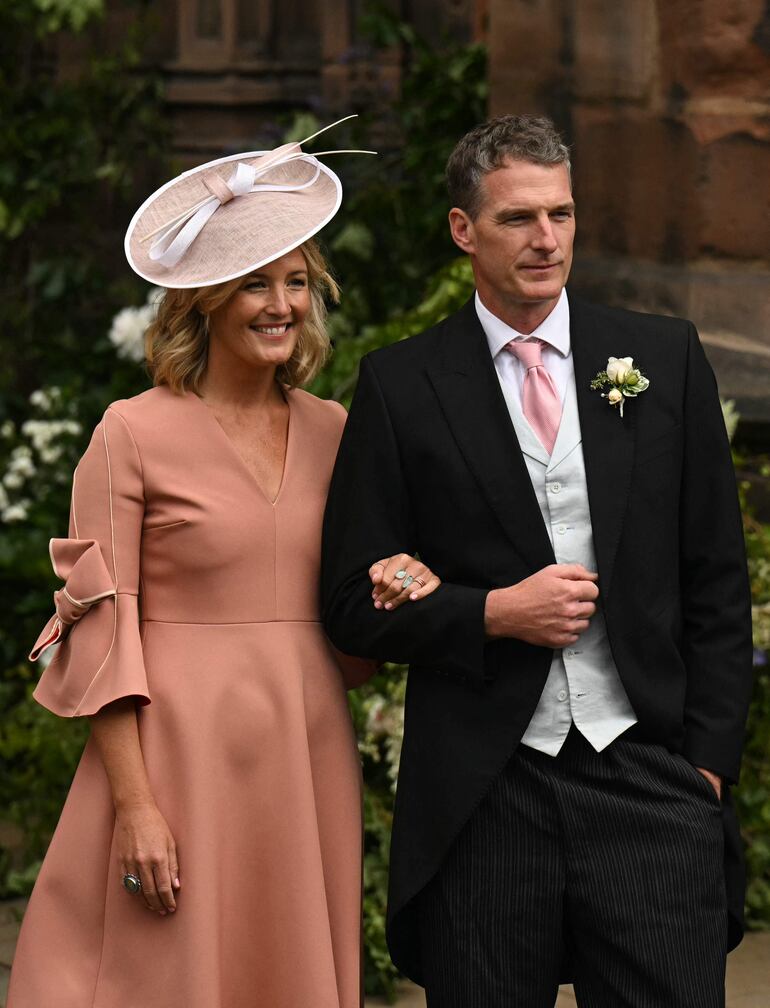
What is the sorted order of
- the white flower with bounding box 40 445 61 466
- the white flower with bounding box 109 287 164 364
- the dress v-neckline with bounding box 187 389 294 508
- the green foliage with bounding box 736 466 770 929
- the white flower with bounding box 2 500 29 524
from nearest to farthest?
the dress v-neckline with bounding box 187 389 294 508, the green foliage with bounding box 736 466 770 929, the white flower with bounding box 2 500 29 524, the white flower with bounding box 40 445 61 466, the white flower with bounding box 109 287 164 364

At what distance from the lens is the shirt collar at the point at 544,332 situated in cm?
296

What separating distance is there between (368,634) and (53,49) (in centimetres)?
596

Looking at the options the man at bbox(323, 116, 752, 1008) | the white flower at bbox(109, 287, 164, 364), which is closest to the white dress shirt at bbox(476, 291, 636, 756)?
the man at bbox(323, 116, 752, 1008)

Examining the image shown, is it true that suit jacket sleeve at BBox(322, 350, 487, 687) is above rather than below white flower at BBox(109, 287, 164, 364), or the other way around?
below

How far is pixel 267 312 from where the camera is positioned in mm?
3084

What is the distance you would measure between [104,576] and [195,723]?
302 millimetres

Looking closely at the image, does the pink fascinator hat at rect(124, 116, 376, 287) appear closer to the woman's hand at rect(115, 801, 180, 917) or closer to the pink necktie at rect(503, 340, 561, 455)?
the pink necktie at rect(503, 340, 561, 455)

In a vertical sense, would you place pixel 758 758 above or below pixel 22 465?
below

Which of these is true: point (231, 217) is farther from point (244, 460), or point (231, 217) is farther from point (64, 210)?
point (64, 210)

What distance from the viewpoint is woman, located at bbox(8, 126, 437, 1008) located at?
3.04 meters

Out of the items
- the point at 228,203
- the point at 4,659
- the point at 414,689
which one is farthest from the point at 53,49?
the point at 414,689

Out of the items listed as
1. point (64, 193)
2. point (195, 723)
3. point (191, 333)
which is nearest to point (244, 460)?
point (191, 333)

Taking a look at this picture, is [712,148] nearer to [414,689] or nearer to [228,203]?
[228,203]

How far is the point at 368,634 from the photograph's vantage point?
2910 mm
